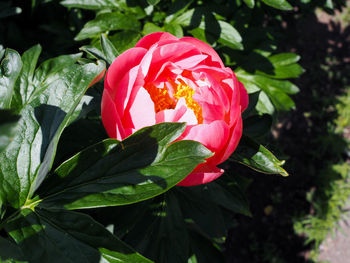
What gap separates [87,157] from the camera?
694 millimetres

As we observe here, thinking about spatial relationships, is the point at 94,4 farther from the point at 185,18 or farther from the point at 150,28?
the point at 185,18

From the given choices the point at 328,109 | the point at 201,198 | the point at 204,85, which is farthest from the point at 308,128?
the point at 204,85

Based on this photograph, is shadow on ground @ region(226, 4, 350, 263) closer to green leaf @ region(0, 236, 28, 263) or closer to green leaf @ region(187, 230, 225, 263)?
green leaf @ region(187, 230, 225, 263)

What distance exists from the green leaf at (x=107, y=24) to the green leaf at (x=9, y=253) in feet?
2.30

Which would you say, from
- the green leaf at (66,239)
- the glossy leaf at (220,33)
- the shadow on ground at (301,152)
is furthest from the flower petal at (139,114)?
the shadow on ground at (301,152)

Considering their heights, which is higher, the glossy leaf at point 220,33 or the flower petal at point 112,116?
the flower petal at point 112,116

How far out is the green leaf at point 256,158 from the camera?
865mm

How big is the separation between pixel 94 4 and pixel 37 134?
2.01 feet

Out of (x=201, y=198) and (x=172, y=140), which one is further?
(x=201, y=198)

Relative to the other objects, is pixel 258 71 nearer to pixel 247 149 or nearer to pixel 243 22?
pixel 243 22

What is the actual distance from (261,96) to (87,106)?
0.73 meters

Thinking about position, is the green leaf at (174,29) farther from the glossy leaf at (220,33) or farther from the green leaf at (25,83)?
the green leaf at (25,83)

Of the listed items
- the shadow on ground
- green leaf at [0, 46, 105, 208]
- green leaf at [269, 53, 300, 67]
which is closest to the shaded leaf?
green leaf at [0, 46, 105, 208]

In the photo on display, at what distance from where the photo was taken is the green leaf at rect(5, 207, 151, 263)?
24.6 inches
